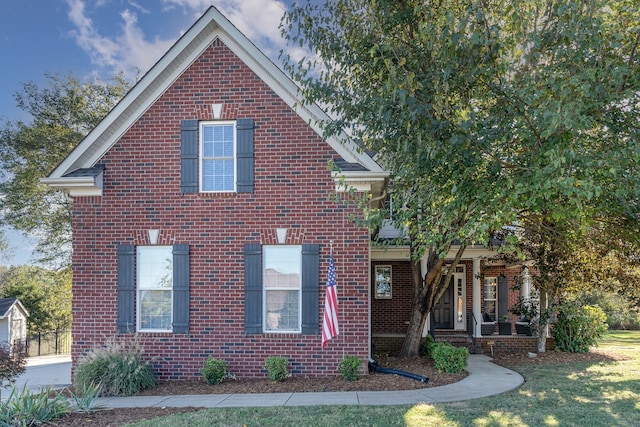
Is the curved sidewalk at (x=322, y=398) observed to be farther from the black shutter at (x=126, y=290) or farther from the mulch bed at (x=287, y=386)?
the black shutter at (x=126, y=290)

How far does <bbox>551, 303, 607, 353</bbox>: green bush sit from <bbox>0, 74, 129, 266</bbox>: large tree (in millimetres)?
23601

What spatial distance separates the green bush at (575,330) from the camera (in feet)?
49.8

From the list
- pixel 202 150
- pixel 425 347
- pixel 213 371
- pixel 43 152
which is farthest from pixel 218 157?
pixel 43 152

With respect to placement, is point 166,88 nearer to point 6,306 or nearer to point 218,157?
point 218,157

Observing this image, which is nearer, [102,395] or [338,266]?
[102,395]

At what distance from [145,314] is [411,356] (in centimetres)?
705

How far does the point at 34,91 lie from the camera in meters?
25.2

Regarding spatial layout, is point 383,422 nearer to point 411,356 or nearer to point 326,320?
point 326,320

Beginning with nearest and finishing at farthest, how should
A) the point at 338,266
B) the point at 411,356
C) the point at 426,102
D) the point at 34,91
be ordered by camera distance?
the point at 426,102, the point at 338,266, the point at 411,356, the point at 34,91

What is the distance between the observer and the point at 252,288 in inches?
410

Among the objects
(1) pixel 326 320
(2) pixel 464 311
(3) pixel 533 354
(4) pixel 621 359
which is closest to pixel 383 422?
(1) pixel 326 320

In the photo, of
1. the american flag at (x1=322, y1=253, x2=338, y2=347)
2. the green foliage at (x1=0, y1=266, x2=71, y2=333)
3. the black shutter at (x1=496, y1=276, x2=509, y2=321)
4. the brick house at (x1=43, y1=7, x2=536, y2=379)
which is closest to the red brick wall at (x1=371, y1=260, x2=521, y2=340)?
the black shutter at (x1=496, y1=276, x2=509, y2=321)

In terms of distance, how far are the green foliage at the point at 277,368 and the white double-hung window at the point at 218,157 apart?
3746 millimetres

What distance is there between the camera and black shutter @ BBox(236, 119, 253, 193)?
34.6 ft
